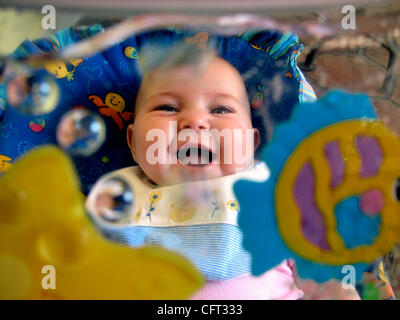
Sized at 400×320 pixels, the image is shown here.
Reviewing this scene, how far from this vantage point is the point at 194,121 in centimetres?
49

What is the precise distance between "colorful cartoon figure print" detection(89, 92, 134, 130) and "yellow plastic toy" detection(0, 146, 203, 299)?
1.16 ft

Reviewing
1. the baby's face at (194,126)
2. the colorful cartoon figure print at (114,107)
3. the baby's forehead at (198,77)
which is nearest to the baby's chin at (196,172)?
the baby's face at (194,126)

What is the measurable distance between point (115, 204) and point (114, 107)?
36 cm

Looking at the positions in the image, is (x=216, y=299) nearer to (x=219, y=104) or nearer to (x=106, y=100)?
(x=219, y=104)

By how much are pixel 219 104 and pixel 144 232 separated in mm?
196

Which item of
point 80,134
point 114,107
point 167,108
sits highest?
point 114,107

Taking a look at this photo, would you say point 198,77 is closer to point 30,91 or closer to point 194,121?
point 194,121

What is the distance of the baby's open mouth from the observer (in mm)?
486

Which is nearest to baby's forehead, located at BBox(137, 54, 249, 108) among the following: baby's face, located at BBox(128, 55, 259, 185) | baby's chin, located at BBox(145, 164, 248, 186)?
baby's face, located at BBox(128, 55, 259, 185)

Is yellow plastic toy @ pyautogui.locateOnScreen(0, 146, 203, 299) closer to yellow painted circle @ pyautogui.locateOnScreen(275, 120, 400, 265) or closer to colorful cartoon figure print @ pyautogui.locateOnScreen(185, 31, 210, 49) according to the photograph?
yellow painted circle @ pyautogui.locateOnScreen(275, 120, 400, 265)

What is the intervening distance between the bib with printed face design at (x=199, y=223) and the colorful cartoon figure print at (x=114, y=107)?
0.21 meters

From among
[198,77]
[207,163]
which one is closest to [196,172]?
[207,163]

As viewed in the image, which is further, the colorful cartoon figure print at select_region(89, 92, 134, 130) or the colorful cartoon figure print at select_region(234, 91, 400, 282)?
the colorful cartoon figure print at select_region(89, 92, 134, 130)

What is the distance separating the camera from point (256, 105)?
63cm
